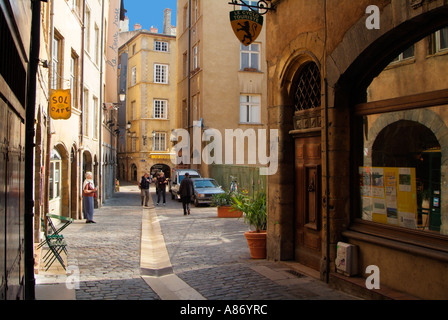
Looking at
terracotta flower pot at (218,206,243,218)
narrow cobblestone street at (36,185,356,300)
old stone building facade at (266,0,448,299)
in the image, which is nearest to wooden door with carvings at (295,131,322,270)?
old stone building facade at (266,0,448,299)

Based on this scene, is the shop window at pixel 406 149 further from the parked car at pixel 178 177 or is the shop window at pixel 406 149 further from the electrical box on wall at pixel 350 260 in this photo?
the parked car at pixel 178 177

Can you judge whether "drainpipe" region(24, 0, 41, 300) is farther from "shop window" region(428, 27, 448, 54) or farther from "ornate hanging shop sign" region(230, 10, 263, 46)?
"shop window" region(428, 27, 448, 54)

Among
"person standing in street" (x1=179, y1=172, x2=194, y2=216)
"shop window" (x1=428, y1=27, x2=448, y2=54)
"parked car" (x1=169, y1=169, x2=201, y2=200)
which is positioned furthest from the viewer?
"parked car" (x1=169, y1=169, x2=201, y2=200)

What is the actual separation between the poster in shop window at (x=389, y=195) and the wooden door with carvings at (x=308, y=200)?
1094 millimetres

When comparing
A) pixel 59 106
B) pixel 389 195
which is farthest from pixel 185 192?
pixel 389 195

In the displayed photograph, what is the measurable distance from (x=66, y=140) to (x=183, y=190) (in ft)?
15.8

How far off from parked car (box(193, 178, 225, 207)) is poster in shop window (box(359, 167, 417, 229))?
15060 mm

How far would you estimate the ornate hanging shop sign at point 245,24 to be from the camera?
785 centimetres

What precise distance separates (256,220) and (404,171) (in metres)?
3.97

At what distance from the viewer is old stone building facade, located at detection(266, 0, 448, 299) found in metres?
4.98

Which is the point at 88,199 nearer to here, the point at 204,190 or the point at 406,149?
the point at 204,190

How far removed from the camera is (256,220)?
8914 millimetres

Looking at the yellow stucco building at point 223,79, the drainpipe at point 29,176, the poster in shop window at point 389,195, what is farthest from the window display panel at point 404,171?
the yellow stucco building at point 223,79
